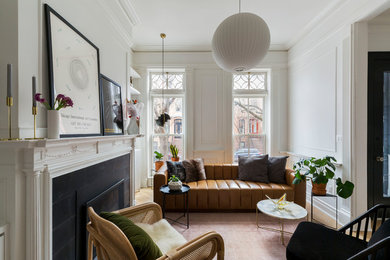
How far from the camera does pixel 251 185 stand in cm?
295

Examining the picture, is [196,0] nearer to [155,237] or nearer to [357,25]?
[357,25]

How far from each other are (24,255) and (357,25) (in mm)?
3704

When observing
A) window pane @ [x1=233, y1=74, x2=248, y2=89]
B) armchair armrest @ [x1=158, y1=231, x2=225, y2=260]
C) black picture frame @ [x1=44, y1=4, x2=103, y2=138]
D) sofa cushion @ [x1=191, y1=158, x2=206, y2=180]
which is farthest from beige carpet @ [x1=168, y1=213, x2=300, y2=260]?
window pane @ [x1=233, y1=74, x2=248, y2=89]

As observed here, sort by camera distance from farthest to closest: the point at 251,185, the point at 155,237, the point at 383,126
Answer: the point at 251,185 → the point at 383,126 → the point at 155,237

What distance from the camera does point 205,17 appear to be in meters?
2.82

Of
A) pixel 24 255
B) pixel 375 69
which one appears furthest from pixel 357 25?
pixel 24 255

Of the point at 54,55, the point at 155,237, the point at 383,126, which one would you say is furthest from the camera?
the point at 383,126

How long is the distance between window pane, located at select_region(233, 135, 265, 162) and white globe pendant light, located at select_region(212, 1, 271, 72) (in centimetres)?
271

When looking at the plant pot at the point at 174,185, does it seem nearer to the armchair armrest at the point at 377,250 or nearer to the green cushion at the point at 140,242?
the green cushion at the point at 140,242

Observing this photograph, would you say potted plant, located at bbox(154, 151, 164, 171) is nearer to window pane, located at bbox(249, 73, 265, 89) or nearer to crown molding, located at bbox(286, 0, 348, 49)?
window pane, located at bbox(249, 73, 265, 89)

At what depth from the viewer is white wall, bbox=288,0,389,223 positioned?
2.30 m

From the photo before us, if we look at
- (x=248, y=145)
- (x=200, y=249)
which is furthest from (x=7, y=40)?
(x=248, y=145)

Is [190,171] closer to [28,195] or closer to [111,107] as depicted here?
[111,107]

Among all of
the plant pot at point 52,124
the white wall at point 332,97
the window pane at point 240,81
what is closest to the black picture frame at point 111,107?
the plant pot at point 52,124
